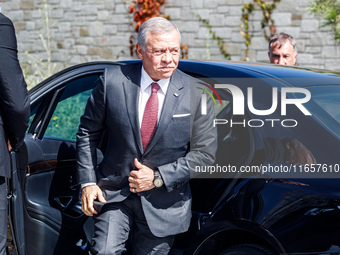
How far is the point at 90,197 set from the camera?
2.51m

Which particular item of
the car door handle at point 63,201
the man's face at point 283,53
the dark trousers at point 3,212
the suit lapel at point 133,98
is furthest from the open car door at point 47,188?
the man's face at point 283,53

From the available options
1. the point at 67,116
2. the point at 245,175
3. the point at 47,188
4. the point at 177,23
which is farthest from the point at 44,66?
the point at 245,175

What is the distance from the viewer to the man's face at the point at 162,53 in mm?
2436

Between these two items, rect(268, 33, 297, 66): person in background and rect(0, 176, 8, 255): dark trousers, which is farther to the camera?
rect(268, 33, 297, 66): person in background

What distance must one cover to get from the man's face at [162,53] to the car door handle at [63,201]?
3.32 feet

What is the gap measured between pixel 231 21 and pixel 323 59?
6.69 ft

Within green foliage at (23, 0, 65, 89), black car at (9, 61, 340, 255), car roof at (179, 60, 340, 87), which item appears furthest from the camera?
green foliage at (23, 0, 65, 89)

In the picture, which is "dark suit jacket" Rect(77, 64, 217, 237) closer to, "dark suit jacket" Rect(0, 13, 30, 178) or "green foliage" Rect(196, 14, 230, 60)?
"dark suit jacket" Rect(0, 13, 30, 178)

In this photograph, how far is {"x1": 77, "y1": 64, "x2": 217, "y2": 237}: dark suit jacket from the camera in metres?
2.44

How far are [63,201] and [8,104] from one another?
0.90 metres

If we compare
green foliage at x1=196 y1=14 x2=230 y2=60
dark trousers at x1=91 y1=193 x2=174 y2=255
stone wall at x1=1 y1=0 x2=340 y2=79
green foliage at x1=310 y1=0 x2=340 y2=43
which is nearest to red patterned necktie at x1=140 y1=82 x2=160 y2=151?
dark trousers at x1=91 y1=193 x2=174 y2=255

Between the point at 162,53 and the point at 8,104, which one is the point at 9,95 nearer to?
the point at 8,104

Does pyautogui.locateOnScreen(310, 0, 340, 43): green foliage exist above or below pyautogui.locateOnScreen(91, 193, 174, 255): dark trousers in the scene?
above

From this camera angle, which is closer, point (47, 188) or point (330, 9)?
point (47, 188)
